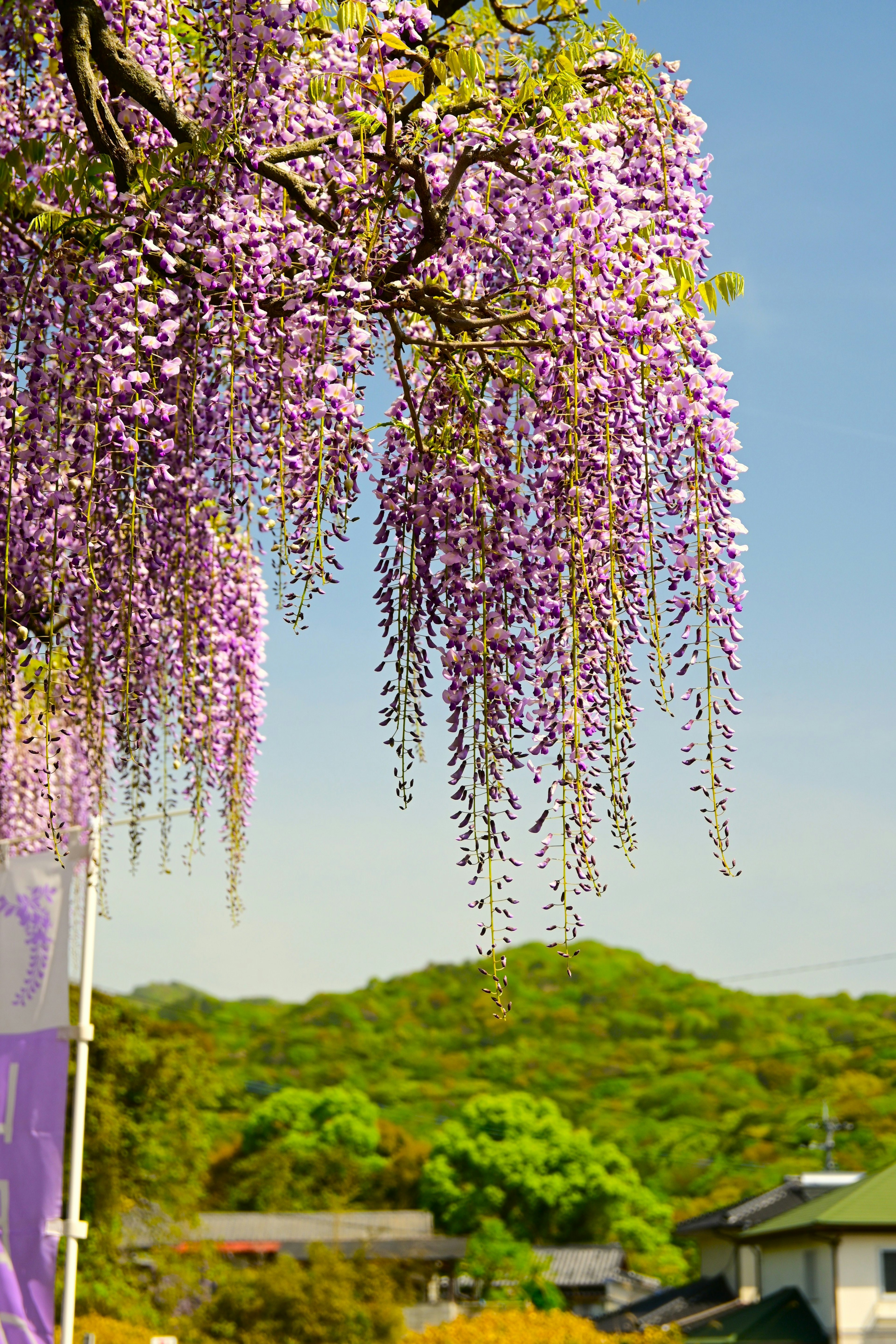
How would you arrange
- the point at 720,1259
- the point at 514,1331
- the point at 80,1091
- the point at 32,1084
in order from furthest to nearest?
1. the point at 720,1259
2. the point at 514,1331
3. the point at 80,1091
4. the point at 32,1084

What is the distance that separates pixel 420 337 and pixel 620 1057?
215 ft

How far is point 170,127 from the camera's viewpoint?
331 centimetres

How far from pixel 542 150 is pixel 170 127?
861mm

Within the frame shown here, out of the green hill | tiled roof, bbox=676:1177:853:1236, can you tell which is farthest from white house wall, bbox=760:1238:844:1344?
the green hill

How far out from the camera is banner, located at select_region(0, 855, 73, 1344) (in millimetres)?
5980

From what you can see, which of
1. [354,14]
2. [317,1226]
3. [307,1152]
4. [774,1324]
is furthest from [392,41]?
[307,1152]

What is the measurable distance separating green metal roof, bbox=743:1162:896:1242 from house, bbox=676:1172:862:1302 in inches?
65.8

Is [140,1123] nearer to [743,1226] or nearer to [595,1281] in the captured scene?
[743,1226]

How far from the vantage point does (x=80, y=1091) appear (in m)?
7.07

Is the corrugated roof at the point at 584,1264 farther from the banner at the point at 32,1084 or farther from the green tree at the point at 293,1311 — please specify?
the banner at the point at 32,1084

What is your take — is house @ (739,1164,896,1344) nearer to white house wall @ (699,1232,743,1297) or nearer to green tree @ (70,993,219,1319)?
white house wall @ (699,1232,743,1297)

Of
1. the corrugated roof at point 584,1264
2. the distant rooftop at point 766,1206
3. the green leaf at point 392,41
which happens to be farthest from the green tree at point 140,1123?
the corrugated roof at point 584,1264

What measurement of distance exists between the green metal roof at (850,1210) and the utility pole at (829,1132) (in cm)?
875

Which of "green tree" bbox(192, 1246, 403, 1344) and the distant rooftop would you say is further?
the distant rooftop
